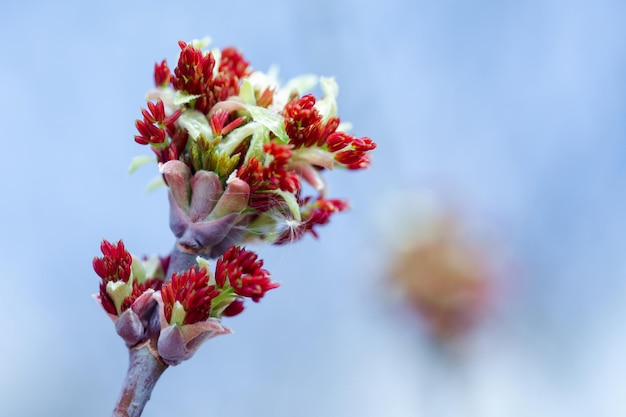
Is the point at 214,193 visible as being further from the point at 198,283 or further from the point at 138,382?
the point at 138,382

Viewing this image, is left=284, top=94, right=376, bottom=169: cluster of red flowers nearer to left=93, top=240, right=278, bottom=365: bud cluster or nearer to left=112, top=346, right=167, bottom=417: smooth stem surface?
left=93, top=240, right=278, bottom=365: bud cluster

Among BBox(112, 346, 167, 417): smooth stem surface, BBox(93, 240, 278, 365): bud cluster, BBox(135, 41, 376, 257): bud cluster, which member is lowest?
BBox(112, 346, 167, 417): smooth stem surface

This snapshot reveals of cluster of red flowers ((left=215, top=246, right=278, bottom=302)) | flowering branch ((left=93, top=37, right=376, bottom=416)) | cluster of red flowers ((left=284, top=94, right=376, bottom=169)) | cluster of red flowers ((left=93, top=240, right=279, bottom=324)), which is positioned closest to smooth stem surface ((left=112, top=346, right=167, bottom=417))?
flowering branch ((left=93, top=37, right=376, bottom=416))

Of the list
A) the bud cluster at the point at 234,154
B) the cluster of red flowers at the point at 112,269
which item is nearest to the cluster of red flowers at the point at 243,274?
the bud cluster at the point at 234,154

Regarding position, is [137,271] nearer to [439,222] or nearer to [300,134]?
[300,134]

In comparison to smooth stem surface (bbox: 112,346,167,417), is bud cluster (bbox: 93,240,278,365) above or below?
above

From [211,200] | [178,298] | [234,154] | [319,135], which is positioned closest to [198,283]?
[178,298]

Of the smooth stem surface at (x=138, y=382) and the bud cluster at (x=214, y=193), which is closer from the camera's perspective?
the smooth stem surface at (x=138, y=382)

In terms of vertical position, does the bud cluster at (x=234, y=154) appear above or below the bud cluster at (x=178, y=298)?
above

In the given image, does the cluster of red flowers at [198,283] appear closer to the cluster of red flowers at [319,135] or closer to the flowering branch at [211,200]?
the flowering branch at [211,200]
